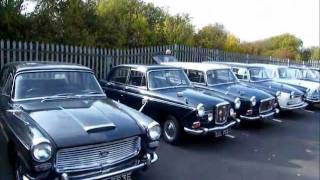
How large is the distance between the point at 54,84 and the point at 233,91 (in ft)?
17.1

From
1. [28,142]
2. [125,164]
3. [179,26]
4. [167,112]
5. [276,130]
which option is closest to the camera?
[28,142]

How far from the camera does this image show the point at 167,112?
765 cm

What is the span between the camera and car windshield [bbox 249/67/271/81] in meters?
12.3

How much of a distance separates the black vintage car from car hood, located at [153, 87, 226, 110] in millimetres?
1926

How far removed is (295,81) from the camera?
45.5ft

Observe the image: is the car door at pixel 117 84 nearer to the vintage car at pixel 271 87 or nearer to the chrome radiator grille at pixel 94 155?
the chrome radiator grille at pixel 94 155

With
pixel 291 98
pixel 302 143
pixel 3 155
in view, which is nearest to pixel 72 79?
pixel 3 155

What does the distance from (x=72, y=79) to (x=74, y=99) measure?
1.53ft

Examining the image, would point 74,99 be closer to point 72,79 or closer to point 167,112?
point 72,79

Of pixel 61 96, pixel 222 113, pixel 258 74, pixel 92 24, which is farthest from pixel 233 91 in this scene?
pixel 92 24

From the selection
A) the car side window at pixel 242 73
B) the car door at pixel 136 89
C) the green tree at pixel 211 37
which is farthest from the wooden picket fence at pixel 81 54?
the green tree at pixel 211 37

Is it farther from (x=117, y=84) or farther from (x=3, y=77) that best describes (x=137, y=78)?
(x=3, y=77)

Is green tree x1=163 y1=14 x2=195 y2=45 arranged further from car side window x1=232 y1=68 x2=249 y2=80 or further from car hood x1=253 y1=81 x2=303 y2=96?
car hood x1=253 y1=81 x2=303 y2=96

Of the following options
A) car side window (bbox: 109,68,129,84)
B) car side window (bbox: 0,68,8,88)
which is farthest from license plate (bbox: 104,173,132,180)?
car side window (bbox: 109,68,129,84)
